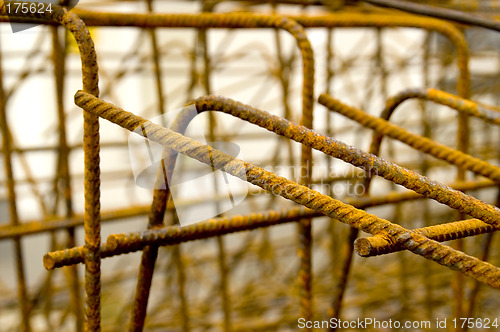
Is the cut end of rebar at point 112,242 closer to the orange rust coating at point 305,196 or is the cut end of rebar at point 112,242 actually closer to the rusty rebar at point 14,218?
the orange rust coating at point 305,196

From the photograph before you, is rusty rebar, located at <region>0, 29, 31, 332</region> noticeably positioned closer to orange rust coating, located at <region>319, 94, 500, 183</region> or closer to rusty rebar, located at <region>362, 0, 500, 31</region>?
orange rust coating, located at <region>319, 94, 500, 183</region>

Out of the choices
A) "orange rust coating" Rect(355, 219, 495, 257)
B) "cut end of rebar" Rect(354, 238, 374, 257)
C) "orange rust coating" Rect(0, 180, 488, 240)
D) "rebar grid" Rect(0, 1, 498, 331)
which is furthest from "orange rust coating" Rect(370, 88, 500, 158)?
"cut end of rebar" Rect(354, 238, 374, 257)

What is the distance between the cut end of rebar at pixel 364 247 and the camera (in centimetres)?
46

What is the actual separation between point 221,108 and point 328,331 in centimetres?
56

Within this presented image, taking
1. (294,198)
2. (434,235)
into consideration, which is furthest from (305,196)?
(434,235)

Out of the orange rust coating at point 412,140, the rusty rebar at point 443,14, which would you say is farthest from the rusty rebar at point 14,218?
the rusty rebar at point 443,14

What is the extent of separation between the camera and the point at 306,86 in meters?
0.85

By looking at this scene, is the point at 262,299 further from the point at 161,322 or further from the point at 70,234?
the point at 70,234

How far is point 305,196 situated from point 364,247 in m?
0.09

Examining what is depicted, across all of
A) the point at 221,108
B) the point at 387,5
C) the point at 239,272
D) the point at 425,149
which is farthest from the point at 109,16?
the point at 239,272

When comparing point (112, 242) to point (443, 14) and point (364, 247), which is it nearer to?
point (364, 247)

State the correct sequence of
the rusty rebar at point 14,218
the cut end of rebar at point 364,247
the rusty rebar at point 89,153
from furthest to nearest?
the rusty rebar at point 14,218 < the rusty rebar at point 89,153 < the cut end of rebar at point 364,247

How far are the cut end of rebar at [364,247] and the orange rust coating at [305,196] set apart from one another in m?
0.04

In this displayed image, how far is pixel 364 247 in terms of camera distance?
0.47m
